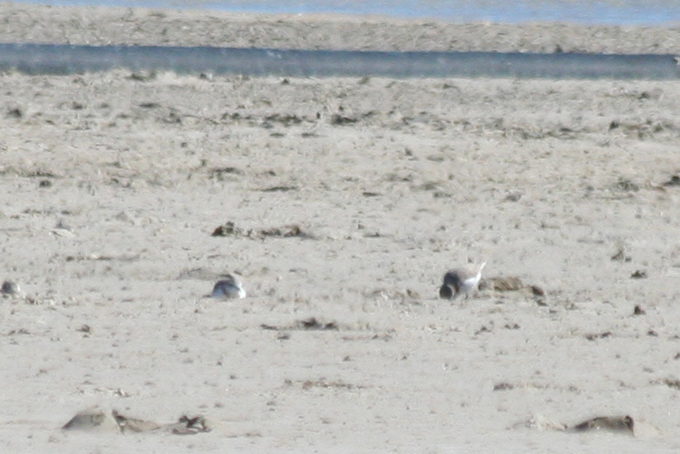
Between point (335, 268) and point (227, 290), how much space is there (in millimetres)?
734

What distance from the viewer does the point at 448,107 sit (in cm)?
1145

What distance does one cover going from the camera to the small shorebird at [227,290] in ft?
18.8

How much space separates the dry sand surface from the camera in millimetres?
4371

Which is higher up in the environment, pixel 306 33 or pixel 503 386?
pixel 503 386

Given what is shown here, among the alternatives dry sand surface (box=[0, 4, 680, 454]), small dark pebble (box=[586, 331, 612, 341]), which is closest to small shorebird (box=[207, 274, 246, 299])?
dry sand surface (box=[0, 4, 680, 454])

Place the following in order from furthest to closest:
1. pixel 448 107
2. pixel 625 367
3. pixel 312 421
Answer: pixel 448 107, pixel 625 367, pixel 312 421

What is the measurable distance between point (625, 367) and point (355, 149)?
4.57 meters

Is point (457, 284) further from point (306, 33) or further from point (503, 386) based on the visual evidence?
point (306, 33)

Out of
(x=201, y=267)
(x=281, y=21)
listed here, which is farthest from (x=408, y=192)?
(x=281, y=21)

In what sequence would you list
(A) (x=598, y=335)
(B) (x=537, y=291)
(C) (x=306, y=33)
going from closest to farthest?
1. (A) (x=598, y=335)
2. (B) (x=537, y=291)
3. (C) (x=306, y=33)

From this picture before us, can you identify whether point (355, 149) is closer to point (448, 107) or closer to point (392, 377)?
point (448, 107)

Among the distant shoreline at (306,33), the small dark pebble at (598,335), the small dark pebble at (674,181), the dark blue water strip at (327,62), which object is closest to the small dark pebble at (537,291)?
the small dark pebble at (598,335)

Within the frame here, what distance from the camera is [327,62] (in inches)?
601

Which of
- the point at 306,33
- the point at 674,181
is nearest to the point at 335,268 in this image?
the point at 674,181
